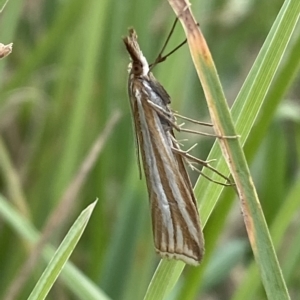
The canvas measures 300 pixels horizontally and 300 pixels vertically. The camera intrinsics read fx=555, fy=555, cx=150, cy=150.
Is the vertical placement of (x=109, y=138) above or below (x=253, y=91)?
below

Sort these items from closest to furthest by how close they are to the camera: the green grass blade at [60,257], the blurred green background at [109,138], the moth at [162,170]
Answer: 1. the green grass blade at [60,257]
2. the moth at [162,170]
3. the blurred green background at [109,138]

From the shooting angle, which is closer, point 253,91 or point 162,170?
point 253,91

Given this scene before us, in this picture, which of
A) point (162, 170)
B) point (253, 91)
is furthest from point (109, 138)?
point (253, 91)

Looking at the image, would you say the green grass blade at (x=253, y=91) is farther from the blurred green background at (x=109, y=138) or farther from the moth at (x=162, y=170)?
the blurred green background at (x=109, y=138)

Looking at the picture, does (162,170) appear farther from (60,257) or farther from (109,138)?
(109,138)

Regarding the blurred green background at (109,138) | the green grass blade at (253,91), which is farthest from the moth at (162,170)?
the blurred green background at (109,138)
